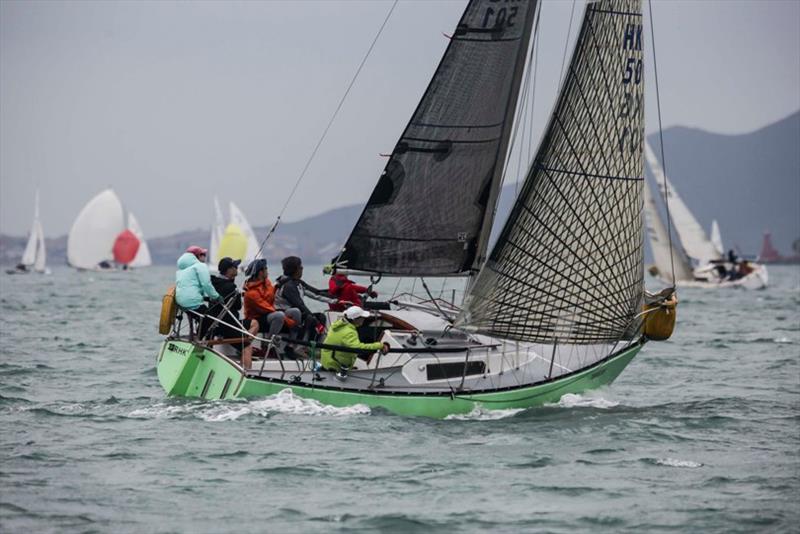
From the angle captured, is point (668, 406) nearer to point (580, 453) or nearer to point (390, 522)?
point (580, 453)

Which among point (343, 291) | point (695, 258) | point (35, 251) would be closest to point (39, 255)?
point (35, 251)

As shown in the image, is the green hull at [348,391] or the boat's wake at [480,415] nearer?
the green hull at [348,391]

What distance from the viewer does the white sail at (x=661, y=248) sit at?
6550 centimetres

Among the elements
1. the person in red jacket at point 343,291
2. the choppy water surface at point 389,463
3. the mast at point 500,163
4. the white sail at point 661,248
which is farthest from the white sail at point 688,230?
the person in red jacket at point 343,291

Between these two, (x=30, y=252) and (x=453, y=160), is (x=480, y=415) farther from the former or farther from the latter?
(x=30, y=252)

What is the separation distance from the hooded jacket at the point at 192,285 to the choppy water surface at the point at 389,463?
1.27 metres

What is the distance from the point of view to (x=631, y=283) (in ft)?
58.7

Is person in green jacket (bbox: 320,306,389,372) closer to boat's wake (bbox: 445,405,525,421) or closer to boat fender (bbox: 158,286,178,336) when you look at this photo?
boat's wake (bbox: 445,405,525,421)

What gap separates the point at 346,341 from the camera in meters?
16.1

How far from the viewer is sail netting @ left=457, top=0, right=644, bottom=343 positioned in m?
17.3

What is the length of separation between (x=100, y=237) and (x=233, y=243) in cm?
2356

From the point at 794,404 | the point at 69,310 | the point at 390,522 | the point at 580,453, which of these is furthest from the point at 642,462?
the point at 69,310

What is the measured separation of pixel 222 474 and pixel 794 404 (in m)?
9.42

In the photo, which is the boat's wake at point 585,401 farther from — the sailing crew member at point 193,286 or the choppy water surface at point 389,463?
the sailing crew member at point 193,286
